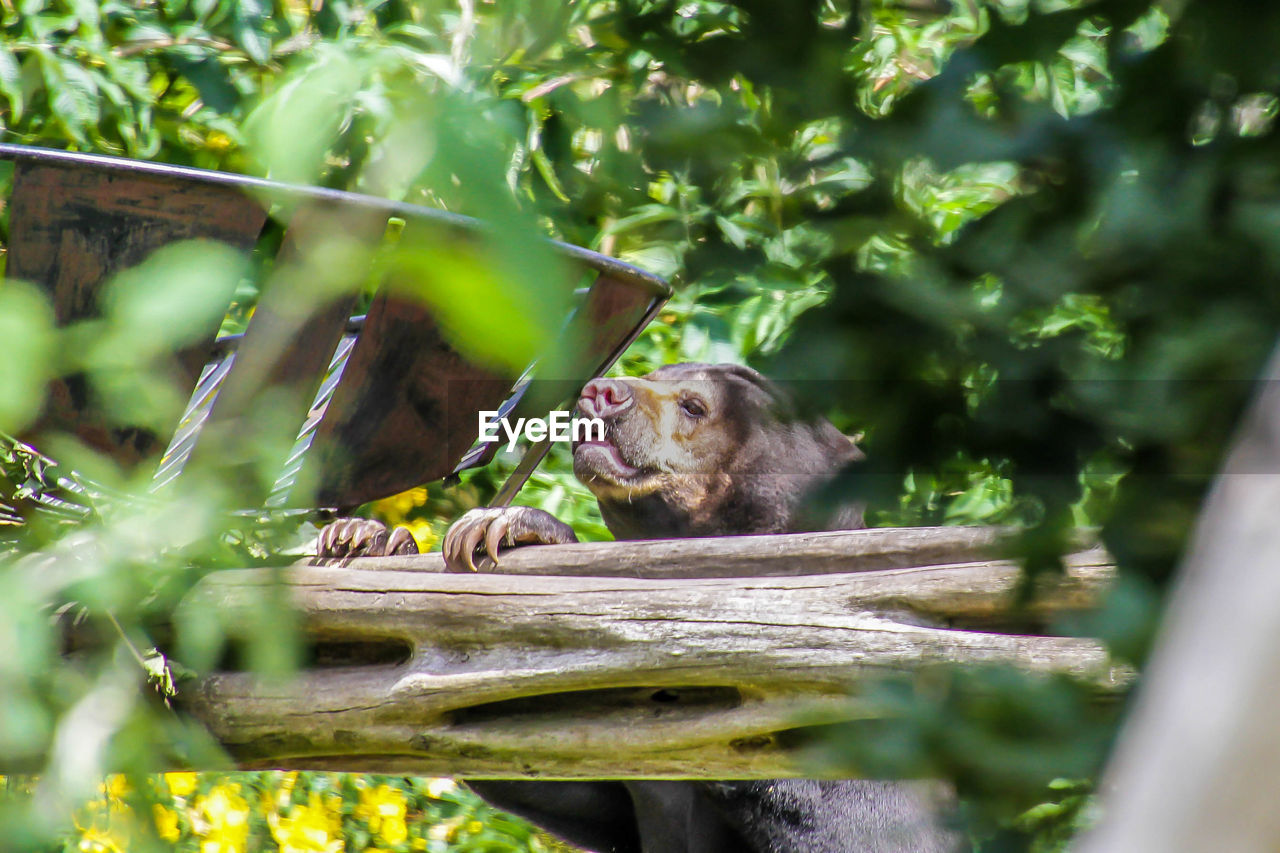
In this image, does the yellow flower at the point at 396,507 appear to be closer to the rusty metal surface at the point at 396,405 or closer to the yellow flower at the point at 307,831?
the yellow flower at the point at 307,831

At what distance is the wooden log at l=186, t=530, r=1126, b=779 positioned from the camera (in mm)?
1181

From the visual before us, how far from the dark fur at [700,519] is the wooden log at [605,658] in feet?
0.42

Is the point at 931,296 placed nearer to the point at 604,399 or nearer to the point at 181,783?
the point at 604,399

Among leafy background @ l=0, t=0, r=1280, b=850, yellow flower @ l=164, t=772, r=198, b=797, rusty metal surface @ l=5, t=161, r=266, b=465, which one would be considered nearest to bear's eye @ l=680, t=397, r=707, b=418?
rusty metal surface @ l=5, t=161, r=266, b=465

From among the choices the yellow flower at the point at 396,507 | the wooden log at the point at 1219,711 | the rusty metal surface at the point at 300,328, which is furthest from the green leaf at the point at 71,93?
the wooden log at the point at 1219,711

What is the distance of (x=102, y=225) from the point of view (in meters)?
1.02

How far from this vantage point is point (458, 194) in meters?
0.28

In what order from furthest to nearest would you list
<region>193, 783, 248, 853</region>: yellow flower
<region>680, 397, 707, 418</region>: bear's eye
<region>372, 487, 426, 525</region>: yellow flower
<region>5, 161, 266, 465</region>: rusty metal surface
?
<region>372, 487, 426, 525</region>: yellow flower < <region>193, 783, 248, 853</region>: yellow flower < <region>680, 397, 707, 418</region>: bear's eye < <region>5, 161, 266, 465</region>: rusty metal surface

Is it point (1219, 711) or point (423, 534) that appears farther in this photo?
point (423, 534)

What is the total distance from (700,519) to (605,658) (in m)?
0.35

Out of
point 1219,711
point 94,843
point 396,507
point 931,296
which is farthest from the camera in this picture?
point 396,507

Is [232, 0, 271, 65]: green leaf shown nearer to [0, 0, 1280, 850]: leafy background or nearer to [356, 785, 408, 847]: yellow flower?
[356, 785, 408, 847]: yellow flower

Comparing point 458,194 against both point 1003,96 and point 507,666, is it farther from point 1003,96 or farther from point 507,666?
point 507,666

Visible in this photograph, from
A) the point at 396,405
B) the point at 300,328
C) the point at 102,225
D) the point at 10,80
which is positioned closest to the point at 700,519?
the point at 396,405
